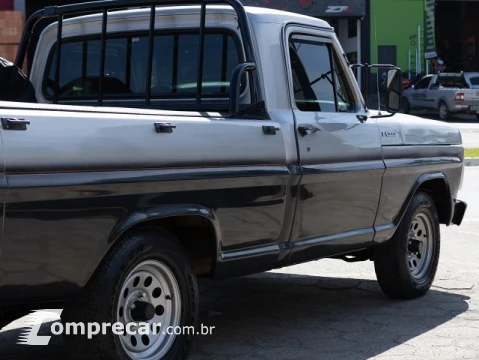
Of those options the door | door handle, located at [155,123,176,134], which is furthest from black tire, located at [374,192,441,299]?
door handle, located at [155,123,176,134]

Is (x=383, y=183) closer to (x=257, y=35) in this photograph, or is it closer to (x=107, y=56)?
(x=257, y=35)

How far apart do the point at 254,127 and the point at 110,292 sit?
1.31 metres

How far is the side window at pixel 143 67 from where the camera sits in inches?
235

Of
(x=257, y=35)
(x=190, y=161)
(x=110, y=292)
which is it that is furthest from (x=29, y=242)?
(x=257, y=35)

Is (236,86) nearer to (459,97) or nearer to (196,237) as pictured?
(196,237)

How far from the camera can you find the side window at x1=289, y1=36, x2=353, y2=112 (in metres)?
6.11

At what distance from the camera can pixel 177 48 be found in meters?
6.15

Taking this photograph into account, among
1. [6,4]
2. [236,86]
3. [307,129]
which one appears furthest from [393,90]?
[6,4]

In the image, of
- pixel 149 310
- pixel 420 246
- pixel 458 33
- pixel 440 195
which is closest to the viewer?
pixel 149 310

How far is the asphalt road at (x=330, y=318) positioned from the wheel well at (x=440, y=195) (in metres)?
0.55

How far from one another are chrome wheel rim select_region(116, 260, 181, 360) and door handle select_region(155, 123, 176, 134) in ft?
2.07

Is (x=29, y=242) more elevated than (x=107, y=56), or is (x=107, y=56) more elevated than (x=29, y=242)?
(x=107, y=56)

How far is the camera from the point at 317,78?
6.36 metres

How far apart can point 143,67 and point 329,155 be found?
1293mm
